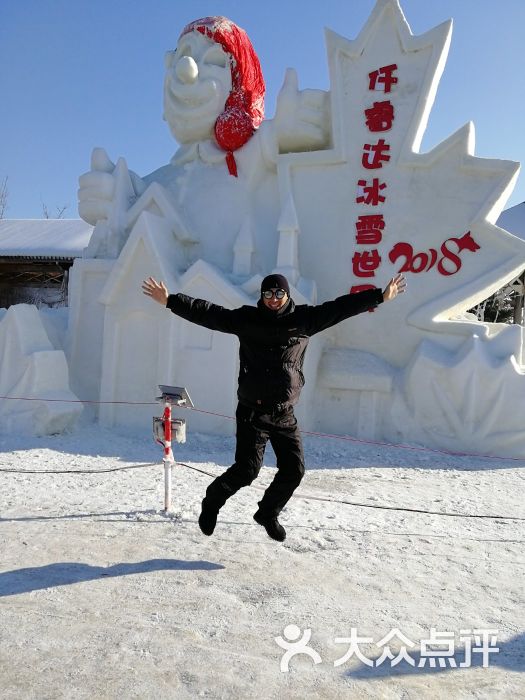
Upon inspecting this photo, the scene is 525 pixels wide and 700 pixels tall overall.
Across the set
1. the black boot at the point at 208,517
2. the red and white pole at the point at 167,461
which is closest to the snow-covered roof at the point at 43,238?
the red and white pole at the point at 167,461

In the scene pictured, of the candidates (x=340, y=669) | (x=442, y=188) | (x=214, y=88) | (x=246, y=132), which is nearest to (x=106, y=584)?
(x=340, y=669)

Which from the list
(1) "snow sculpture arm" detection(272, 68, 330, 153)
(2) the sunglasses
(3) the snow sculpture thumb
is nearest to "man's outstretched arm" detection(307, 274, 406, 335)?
(2) the sunglasses

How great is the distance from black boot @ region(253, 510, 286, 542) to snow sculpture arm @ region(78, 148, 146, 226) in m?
7.83

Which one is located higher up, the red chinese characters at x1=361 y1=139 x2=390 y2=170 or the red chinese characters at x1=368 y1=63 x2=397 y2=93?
the red chinese characters at x1=368 y1=63 x2=397 y2=93

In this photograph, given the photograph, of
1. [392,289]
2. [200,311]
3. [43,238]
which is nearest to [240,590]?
[200,311]

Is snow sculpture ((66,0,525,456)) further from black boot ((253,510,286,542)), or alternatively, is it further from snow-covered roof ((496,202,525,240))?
snow-covered roof ((496,202,525,240))

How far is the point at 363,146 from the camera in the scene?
906cm

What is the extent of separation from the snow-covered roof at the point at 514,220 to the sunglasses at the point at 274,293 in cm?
1826

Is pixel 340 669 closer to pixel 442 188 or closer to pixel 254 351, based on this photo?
pixel 254 351

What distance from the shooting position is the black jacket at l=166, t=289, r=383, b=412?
10.9 feet

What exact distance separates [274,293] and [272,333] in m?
0.25

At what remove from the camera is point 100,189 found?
1008 cm

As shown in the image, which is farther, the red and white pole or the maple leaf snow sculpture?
the maple leaf snow sculpture

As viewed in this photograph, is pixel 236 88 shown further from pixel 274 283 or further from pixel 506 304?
pixel 506 304
